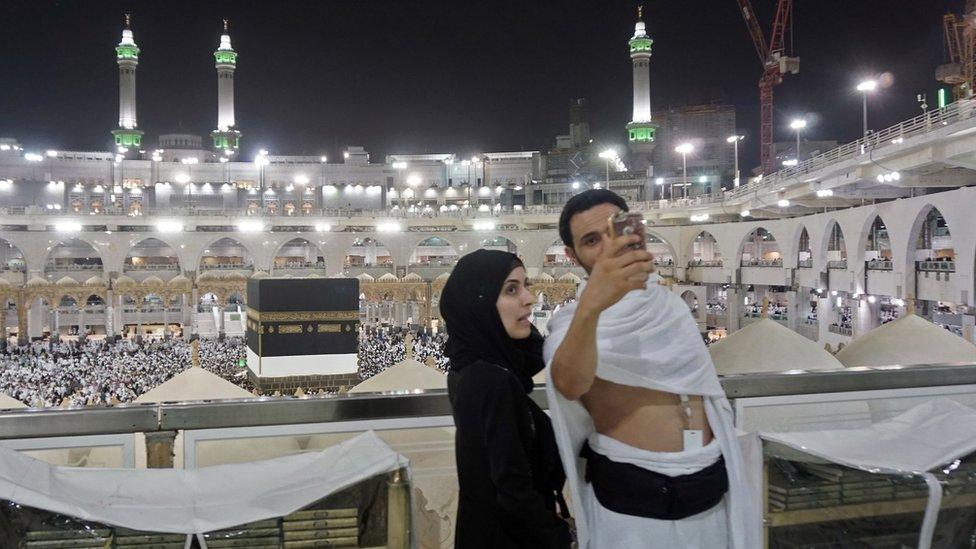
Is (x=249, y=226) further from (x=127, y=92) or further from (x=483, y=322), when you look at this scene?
(x=483, y=322)

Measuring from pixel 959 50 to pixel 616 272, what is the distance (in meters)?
36.0

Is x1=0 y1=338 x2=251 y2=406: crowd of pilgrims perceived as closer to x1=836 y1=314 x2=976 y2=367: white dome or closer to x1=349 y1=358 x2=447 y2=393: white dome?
x1=349 y1=358 x2=447 y2=393: white dome

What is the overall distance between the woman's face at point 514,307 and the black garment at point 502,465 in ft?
0.34

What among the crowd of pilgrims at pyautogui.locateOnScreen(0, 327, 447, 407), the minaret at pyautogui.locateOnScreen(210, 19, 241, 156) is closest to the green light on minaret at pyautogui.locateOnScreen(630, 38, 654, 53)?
the minaret at pyautogui.locateOnScreen(210, 19, 241, 156)

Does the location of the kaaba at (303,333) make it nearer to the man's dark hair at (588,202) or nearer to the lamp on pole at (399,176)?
the man's dark hair at (588,202)

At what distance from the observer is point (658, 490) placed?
48.9 inches

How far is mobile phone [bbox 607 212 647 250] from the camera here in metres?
1.10

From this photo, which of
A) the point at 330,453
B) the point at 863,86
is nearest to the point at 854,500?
the point at 330,453

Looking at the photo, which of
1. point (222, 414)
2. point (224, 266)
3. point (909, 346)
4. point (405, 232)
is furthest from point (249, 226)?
point (222, 414)

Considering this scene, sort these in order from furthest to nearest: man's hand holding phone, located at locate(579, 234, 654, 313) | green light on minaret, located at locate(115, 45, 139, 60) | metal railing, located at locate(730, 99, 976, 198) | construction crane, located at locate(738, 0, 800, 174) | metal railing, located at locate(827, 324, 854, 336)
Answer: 1. construction crane, located at locate(738, 0, 800, 174)
2. green light on minaret, located at locate(115, 45, 139, 60)
3. metal railing, located at locate(827, 324, 854, 336)
4. metal railing, located at locate(730, 99, 976, 198)
5. man's hand holding phone, located at locate(579, 234, 654, 313)

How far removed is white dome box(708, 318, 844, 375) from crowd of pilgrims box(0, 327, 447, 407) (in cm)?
457

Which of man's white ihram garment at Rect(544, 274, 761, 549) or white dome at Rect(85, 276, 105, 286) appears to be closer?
man's white ihram garment at Rect(544, 274, 761, 549)

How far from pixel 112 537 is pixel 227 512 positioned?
0.71ft

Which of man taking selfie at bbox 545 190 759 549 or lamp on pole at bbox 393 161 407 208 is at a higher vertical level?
lamp on pole at bbox 393 161 407 208
